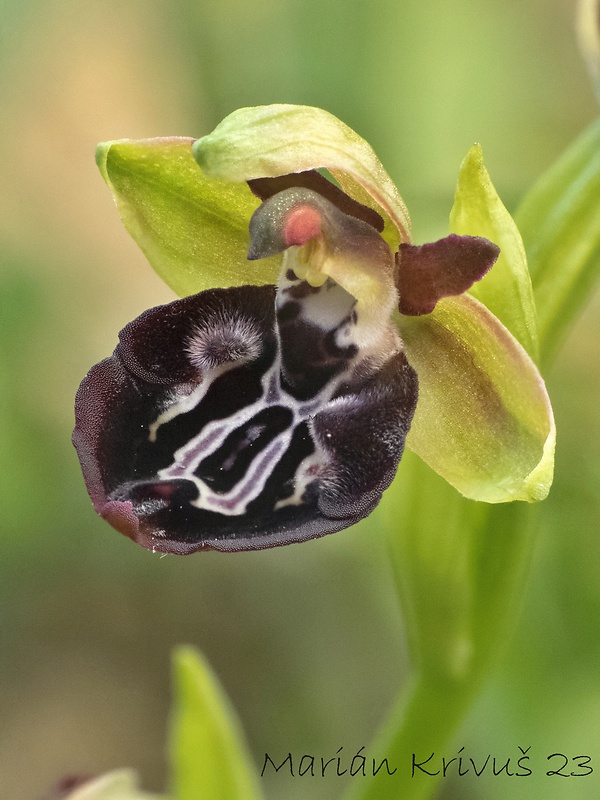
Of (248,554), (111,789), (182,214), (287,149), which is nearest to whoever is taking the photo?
(287,149)

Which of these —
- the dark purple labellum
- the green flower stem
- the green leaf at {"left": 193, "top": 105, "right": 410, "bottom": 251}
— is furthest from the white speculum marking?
the green flower stem

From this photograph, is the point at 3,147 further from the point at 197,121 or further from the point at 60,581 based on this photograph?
→ the point at 60,581

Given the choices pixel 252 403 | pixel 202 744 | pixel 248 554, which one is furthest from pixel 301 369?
pixel 248 554

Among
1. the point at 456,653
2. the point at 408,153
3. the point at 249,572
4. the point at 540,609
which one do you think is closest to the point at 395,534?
the point at 456,653

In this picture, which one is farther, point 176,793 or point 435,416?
point 176,793

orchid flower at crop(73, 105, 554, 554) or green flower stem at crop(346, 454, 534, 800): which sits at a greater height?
orchid flower at crop(73, 105, 554, 554)

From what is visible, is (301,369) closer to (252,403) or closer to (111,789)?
(252,403)

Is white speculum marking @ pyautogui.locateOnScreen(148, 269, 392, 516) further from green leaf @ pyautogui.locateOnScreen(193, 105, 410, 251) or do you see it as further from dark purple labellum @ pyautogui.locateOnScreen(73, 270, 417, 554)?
green leaf @ pyautogui.locateOnScreen(193, 105, 410, 251)
